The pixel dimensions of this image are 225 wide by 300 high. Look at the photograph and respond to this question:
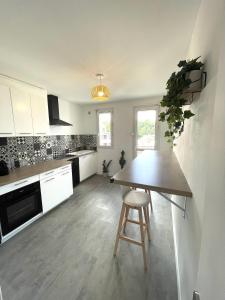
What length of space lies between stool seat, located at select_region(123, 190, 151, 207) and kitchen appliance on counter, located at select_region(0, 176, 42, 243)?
149 cm

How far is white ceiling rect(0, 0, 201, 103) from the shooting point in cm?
101

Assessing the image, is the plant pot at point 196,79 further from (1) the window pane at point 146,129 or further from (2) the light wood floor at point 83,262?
(1) the window pane at point 146,129

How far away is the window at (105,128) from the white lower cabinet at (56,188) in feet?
6.08

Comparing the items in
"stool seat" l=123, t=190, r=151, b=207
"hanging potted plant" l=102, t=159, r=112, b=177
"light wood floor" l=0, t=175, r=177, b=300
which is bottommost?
"light wood floor" l=0, t=175, r=177, b=300

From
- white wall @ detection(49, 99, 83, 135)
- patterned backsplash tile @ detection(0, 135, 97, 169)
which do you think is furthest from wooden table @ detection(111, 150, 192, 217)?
white wall @ detection(49, 99, 83, 135)

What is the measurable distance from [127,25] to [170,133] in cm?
103

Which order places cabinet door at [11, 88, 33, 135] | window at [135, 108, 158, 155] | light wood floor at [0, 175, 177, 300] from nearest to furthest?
light wood floor at [0, 175, 177, 300], cabinet door at [11, 88, 33, 135], window at [135, 108, 158, 155]

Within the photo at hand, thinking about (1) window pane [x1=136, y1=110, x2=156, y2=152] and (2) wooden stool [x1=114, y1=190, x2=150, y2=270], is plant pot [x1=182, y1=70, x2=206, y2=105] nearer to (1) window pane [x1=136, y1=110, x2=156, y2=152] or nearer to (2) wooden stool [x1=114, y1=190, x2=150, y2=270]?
(2) wooden stool [x1=114, y1=190, x2=150, y2=270]

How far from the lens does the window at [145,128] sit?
375cm

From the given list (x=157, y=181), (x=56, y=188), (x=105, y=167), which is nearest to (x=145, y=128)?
(x=105, y=167)

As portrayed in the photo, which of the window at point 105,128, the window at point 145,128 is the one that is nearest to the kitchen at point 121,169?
the window at point 145,128

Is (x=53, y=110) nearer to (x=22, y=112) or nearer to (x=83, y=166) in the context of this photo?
(x=22, y=112)

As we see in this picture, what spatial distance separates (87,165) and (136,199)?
274 centimetres

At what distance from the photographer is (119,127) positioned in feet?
13.6
